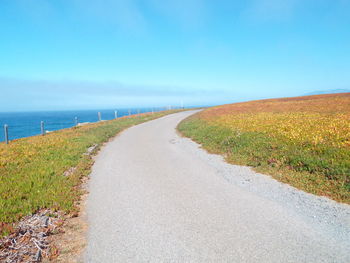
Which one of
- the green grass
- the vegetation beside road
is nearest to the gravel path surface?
the green grass

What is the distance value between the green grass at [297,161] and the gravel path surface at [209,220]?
25.6 inches

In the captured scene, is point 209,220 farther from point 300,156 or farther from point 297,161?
point 300,156

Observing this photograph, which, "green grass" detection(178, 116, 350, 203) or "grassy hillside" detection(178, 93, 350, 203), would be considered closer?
"green grass" detection(178, 116, 350, 203)

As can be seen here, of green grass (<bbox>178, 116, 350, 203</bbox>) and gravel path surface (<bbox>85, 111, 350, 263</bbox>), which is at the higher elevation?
green grass (<bbox>178, 116, 350, 203</bbox>)

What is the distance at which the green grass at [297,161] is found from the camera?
6.80 metres

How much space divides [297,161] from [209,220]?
5.65 meters

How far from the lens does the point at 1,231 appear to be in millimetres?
4668

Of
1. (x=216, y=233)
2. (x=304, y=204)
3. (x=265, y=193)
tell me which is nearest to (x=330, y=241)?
(x=304, y=204)

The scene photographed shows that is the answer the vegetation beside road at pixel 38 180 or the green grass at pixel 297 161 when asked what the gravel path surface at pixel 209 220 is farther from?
the vegetation beside road at pixel 38 180

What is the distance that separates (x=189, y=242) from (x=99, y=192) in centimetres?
383

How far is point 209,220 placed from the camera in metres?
5.04

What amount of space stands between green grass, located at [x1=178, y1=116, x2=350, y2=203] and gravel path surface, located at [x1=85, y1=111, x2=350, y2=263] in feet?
2.14

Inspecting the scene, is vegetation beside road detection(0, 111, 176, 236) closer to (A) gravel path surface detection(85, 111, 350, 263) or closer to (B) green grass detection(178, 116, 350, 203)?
(A) gravel path surface detection(85, 111, 350, 263)

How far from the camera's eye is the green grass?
680 centimetres
